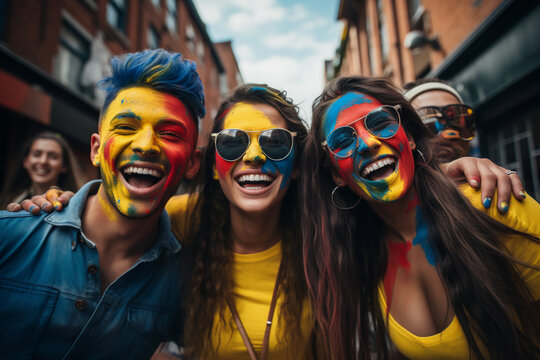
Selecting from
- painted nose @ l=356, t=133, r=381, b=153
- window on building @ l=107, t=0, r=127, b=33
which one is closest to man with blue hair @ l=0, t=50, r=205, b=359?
painted nose @ l=356, t=133, r=381, b=153

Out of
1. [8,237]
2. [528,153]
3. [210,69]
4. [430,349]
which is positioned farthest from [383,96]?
[210,69]

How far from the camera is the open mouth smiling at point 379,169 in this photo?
1.78m

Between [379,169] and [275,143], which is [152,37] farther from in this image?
[379,169]

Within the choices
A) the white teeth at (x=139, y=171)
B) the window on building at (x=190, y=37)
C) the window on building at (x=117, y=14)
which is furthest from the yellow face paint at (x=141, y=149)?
the window on building at (x=190, y=37)

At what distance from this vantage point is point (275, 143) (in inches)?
79.5

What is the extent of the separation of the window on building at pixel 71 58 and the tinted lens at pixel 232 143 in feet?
23.3

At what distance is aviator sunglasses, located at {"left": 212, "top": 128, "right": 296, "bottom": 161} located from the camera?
1998mm

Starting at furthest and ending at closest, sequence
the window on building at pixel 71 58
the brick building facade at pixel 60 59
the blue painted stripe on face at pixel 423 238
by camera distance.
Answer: the window on building at pixel 71 58, the brick building facade at pixel 60 59, the blue painted stripe on face at pixel 423 238

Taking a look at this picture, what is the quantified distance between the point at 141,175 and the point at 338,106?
1.36 meters

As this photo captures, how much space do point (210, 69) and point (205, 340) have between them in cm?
2176

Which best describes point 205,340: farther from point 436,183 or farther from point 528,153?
point 528,153

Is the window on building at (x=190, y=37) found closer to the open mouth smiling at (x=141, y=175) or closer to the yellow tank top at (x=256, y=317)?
the open mouth smiling at (x=141, y=175)

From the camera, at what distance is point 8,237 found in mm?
1491

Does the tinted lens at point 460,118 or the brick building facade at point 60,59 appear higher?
the brick building facade at point 60,59
